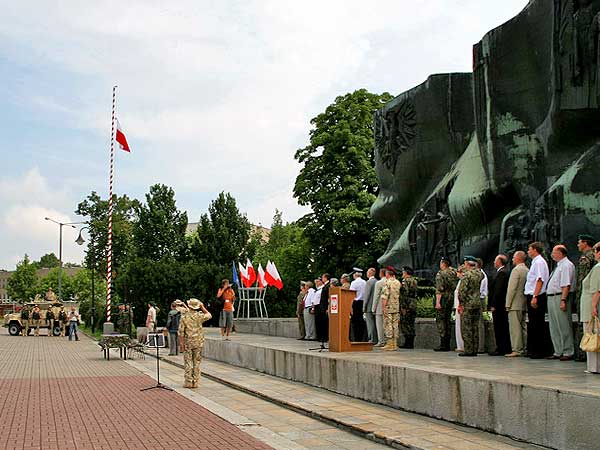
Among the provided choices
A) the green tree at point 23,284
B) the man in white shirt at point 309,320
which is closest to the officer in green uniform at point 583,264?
the man in white shirt at point 309,320

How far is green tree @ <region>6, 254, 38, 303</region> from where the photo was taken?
3900 inches

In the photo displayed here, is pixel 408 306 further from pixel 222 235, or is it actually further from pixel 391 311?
pixel 222 235

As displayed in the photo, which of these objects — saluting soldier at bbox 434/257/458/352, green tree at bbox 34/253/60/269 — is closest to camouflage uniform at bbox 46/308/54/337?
saluting soldier at bbox 434/257/458/352

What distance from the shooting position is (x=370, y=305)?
53.3 ft

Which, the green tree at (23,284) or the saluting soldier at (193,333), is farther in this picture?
the green tree at (23,284)

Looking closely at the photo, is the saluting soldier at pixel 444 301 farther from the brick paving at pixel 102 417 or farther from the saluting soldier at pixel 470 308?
the brick paving at pixel 102 417

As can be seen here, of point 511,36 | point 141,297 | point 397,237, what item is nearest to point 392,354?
point 511,36

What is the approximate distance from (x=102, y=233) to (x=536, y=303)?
64.1 meters

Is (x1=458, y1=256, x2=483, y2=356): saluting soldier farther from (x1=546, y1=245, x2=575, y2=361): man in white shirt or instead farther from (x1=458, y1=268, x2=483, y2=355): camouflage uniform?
(x1=546, y1=245, x2=575, y2=361): man in white shirt

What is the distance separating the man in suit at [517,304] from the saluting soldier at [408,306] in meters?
3.13

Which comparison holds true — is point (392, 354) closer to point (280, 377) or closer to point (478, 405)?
point (280, 377)

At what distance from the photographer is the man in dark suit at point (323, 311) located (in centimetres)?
1852

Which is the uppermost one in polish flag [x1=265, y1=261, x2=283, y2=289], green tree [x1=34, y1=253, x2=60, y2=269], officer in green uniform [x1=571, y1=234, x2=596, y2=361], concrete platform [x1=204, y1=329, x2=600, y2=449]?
green tree [x1=34, y1=253, x2=60, y2=269]

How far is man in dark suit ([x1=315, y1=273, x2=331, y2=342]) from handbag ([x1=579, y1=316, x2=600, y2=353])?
32.6 ft
